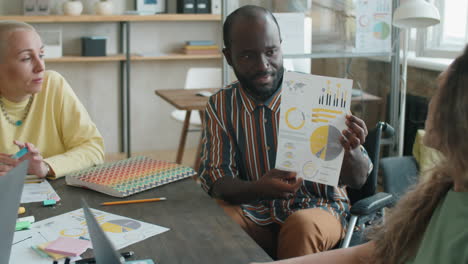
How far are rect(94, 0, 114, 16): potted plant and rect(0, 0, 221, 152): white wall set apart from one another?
8.3 inches

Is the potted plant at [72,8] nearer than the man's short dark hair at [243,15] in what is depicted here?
No

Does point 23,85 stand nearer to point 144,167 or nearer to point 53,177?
point 53,177

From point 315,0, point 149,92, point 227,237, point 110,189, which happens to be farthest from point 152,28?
point 227,237

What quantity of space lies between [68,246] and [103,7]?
13.2 ft

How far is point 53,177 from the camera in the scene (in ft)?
6.00

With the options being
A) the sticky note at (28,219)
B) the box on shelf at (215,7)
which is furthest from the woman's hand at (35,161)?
the box on shelf at (215,7)

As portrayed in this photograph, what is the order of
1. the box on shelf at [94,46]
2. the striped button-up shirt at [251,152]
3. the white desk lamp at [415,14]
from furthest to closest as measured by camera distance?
the box on shelf at [94,46] < the white desk lamp at [415,14] < the striped button-up shirt at [251,152]

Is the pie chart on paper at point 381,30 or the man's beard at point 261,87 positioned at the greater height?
the pie chart on paper at point 381,30

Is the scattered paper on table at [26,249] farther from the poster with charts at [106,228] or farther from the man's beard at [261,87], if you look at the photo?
the man's beard at [261,87]

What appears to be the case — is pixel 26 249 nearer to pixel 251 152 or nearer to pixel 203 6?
pixel 251 152

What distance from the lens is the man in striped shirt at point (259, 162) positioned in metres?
1.70

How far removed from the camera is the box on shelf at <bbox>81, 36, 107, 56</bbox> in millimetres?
5023

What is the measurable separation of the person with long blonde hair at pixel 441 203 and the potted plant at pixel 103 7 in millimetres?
4163

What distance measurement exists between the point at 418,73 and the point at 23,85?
2.68m
